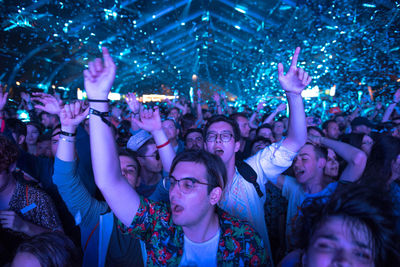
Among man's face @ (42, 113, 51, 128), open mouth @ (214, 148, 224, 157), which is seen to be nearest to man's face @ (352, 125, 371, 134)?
open mouth @ (214, 148, 224, 157)

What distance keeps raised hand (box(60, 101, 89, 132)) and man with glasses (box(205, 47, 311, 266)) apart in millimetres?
1046

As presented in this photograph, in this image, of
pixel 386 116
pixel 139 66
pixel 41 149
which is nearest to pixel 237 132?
pixel 41 149

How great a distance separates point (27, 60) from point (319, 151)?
12232 millimetres

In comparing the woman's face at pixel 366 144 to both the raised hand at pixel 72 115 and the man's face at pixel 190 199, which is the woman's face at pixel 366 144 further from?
the raised hand at pixel 72 115

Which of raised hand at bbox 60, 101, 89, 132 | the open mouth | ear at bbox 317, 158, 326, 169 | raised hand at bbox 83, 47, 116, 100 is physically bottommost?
ear at bbox 317, 158, 326, 169

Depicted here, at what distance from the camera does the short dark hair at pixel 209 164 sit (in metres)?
1.41

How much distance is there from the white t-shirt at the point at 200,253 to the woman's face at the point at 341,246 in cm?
47

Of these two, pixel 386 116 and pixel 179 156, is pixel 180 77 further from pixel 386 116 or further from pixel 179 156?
pixel 179 156

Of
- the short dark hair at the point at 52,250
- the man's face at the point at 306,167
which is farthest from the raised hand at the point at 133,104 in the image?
the man's face at the point at 306,167

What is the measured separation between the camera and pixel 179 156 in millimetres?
1481

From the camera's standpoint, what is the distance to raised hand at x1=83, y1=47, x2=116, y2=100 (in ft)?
3.93

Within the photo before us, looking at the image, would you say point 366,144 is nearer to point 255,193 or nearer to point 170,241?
point 255,193

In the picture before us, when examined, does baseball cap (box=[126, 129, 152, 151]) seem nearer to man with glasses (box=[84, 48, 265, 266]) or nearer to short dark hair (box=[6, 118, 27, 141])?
man with glasses (box=[84, 48, 265, 266])

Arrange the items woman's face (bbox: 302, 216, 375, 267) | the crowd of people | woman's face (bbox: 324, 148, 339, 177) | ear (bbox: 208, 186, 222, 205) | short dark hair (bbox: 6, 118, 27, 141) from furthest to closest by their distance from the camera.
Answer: short dark hair (bbox: 6, 118, 27, 141)
woman's face (bbox: 324, 148, 339, 177)
ear (bbox: 208, 186, 222, 205)
the crowd of people
woman's face (bbox: 302, 216, 375, 267)
